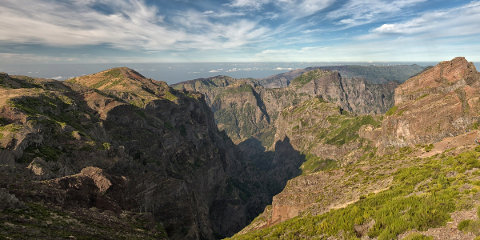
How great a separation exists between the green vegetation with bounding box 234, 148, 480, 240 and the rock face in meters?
77.3

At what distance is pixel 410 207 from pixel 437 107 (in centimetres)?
12119

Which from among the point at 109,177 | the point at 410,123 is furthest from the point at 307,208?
the point at 410,123

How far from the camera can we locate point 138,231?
44.8 meters

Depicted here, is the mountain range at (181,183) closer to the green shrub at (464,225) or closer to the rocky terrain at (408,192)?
the green shrub at (464,225)

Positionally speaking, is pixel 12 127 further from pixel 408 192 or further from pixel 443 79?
pixel 443 79

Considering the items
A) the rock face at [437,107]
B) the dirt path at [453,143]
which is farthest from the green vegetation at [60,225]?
the rock face at [437,107]

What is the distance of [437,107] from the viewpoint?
394 feet

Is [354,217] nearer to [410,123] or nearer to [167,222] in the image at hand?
[167,222]

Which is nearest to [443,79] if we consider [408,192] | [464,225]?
[408,192]

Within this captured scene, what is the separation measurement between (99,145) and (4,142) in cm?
2697

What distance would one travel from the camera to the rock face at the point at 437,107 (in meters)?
108

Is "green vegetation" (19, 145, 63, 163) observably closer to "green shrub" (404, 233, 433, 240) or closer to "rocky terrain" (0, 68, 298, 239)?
"rocky terrain" (0, 68, 298, 239)

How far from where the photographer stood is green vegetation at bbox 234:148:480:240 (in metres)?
26.6

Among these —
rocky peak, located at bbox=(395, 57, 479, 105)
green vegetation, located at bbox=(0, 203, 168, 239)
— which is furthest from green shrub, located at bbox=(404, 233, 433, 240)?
rocky peak, located at bbox=(395, 57, 479, 105)
